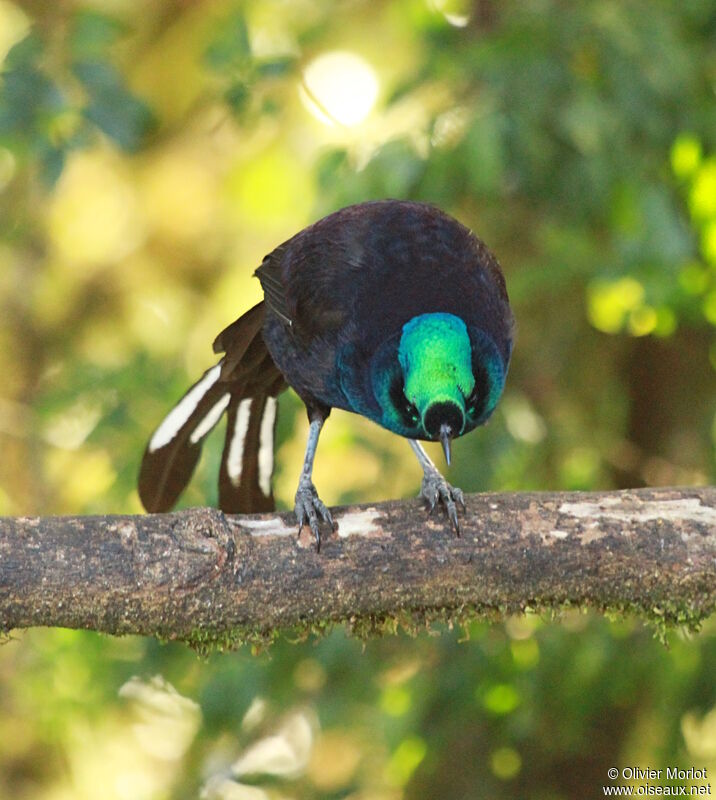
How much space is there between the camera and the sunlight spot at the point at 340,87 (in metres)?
5.15

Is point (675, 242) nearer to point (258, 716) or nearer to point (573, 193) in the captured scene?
point (573, 193)

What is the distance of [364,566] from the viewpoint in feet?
10.5

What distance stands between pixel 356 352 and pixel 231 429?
33.8 inches

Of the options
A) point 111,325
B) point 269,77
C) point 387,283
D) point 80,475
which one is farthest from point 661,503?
point 111,325

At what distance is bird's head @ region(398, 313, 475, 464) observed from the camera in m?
3.26

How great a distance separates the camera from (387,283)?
3740 millimetres

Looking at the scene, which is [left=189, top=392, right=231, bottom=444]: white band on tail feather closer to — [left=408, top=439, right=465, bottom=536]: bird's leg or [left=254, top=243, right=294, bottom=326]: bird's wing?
[left=254, top=243, right=294, bottom=326]: bird's wing

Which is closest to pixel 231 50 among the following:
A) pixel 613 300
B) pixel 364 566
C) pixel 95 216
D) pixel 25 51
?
pixel 25 51

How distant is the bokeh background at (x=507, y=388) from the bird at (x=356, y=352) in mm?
174

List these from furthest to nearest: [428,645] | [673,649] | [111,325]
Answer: [111,325] < [428,645] < [673,649]

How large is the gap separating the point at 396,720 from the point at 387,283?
1.90 m

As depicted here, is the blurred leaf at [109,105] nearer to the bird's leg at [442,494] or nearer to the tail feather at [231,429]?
the tail feather at [231,429]

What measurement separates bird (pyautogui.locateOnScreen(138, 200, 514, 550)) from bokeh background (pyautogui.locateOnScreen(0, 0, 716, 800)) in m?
0.17

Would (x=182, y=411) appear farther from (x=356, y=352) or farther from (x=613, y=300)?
(x=613, y=300)
